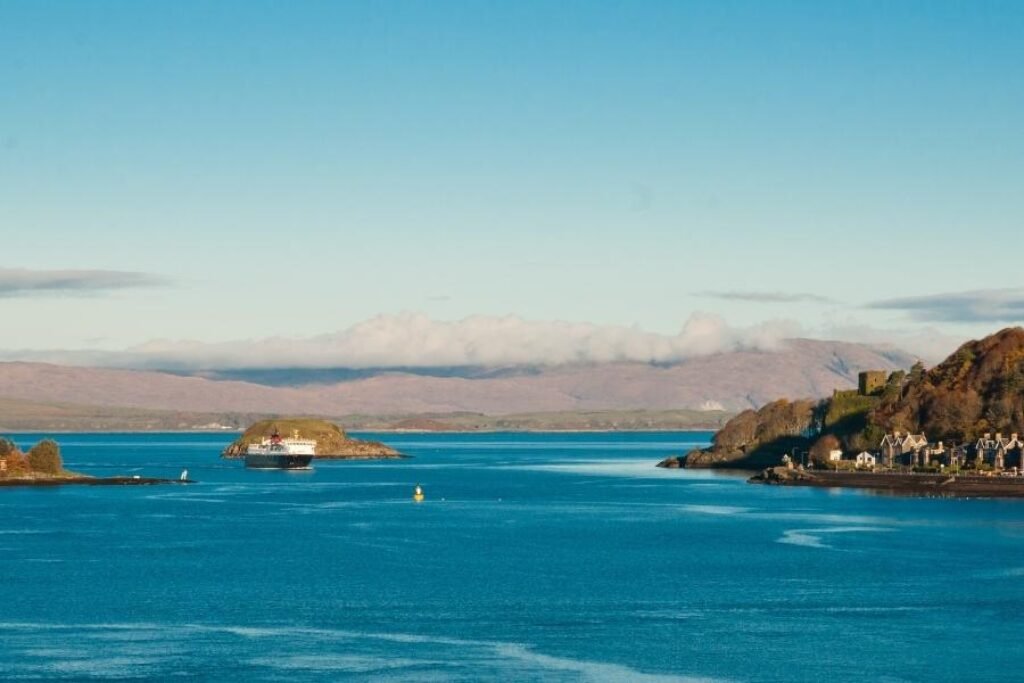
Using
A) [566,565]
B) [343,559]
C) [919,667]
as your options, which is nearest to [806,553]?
[566,565]

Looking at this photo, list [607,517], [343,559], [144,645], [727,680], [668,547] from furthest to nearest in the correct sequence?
[607,517]
[668,547]
[343,559]
[144,645]
[727,680]

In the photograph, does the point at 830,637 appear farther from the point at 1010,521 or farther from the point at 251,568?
the point at 1010,521

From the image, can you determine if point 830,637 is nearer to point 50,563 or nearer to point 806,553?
point 806,553

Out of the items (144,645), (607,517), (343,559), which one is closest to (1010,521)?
(607,517)

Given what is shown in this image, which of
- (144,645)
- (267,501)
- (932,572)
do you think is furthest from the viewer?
(267,501)

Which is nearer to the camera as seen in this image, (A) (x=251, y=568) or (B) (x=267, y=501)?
(A) (x=251, y=568)

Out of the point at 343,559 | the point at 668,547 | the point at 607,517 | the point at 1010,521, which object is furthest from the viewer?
the point at 607,517
